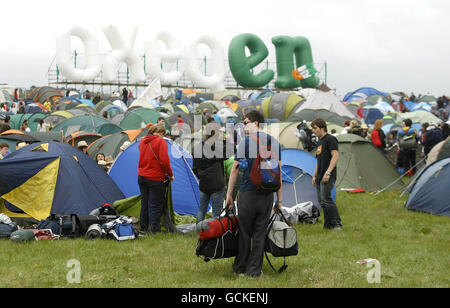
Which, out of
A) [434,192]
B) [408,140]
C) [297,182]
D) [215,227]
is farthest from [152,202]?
[408,140]

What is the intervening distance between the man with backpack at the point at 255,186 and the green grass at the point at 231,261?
0.36 metres

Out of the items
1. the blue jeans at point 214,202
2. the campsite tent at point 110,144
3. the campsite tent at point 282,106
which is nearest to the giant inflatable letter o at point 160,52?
the campsite tent at point 282,106

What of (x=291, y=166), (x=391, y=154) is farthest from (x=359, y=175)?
Answer: (x=391, y=154)

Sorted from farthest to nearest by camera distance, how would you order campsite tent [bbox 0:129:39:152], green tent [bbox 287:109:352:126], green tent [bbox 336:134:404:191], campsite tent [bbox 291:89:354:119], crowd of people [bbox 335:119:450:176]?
campsite tent [bbox 291:89:354:119] → green tent [bbox 287:109:352:126] → crowd of people [bbox 335:119:450:176] → campsite tent [bbox 0:129:39:152] → green tent [bbox 336:134:404:191]

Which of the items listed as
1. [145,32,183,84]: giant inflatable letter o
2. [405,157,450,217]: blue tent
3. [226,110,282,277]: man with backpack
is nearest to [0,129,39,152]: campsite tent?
[405,157,450,217]: blue tent

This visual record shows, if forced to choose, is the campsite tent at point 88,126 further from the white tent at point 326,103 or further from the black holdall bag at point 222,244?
the black holdall bag at point 222,244

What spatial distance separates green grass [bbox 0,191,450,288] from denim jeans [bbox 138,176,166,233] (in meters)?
0.27

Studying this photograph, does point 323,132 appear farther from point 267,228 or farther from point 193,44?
point 193,44

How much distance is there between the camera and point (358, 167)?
12.8 m

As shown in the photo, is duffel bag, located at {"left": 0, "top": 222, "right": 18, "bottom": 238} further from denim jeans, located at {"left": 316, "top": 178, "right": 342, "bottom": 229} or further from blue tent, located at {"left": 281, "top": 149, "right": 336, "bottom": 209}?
blue tent, located at {"left": 281, "top": 149, "right": 336, "bottom": 209}

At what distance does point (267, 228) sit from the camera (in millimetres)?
5852

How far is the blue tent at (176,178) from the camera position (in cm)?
962

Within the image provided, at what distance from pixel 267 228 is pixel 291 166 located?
4628 millimetres

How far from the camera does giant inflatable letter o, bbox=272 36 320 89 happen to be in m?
44.9
